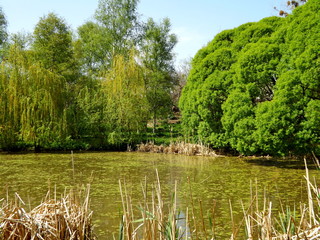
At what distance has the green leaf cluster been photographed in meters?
13.1

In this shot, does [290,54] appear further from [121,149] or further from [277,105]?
[121,149]

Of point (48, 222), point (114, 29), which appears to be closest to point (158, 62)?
point (114, 29)

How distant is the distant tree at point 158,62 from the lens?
27453mm

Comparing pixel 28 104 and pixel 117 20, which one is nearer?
pixel 28 104

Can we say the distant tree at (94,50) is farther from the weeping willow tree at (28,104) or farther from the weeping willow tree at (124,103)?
the weeping willow tree at (28,104)

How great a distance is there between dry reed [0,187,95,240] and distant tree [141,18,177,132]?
76.0ft

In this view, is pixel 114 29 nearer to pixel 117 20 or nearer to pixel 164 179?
pixel 117 20

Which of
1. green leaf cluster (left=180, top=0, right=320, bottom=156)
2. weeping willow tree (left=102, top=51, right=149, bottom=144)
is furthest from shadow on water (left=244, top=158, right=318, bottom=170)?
weeping willow tree (left=102, top=51, right=149, bottom=144)

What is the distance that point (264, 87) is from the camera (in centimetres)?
1531

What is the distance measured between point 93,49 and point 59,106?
486 inches

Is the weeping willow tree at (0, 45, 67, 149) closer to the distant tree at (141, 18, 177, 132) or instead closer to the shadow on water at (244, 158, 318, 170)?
the distant tree at (141, 18, 177, 132)

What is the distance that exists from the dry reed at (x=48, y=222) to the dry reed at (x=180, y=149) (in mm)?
14992

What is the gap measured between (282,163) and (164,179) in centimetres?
651

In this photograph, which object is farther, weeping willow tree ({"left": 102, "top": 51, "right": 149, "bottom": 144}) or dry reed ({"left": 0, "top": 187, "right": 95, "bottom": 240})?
weeping willow tree ({"left": 102, "top": 51, "right": 149, "bottom": 144})
